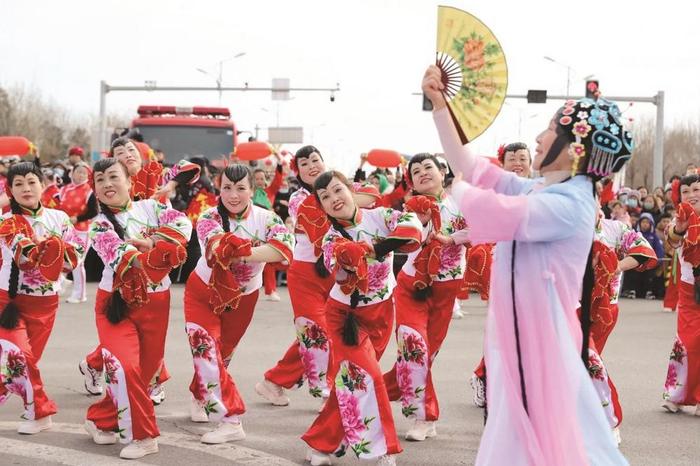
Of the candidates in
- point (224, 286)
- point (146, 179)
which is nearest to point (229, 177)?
point (224, 286)

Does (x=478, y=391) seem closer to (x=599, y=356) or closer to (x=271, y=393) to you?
(x=599, y=356)

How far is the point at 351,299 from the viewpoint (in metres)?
6.59

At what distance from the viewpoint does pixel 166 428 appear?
757 cm

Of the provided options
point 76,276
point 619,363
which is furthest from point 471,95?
point 76,276

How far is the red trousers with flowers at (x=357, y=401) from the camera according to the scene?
639 cm

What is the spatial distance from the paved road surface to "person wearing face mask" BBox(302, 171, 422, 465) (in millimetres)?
385

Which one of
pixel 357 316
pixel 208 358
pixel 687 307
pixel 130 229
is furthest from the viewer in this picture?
pixel 687 307

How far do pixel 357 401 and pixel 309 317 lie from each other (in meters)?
1.89

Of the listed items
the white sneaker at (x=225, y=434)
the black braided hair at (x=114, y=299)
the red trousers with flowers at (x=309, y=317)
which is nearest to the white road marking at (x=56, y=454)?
the white sneaker at (x=225, y=434)

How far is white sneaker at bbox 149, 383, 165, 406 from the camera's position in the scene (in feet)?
26.9

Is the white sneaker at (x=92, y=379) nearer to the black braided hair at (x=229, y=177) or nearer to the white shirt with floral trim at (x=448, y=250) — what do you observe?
the black braided hair at (x=229, y=177)

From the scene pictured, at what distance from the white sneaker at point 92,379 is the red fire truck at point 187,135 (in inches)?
570

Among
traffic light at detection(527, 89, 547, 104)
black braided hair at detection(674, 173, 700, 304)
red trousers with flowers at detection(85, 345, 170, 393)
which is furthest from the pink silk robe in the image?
traffic light at detection(527, 89, 547, 104)

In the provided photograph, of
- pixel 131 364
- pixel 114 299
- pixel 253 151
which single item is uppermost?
pixel 253 151
